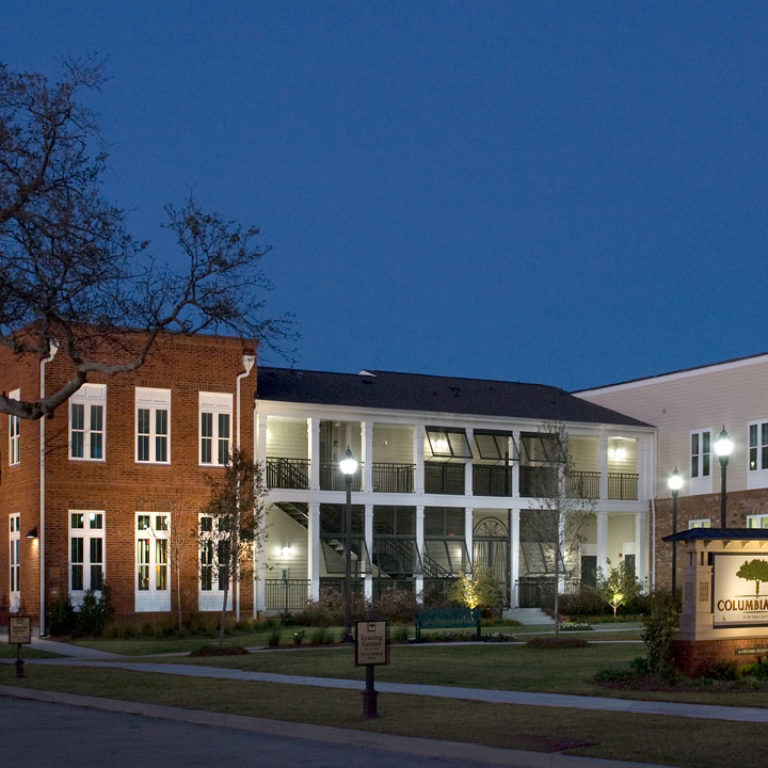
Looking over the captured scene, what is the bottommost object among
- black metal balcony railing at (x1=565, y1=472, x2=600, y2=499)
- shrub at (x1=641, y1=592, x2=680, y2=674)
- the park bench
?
the park bench

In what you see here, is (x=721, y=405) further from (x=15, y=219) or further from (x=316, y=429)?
(x=15, y=219)

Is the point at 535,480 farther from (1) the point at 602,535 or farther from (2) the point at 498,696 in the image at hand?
(2) the point at 498,696

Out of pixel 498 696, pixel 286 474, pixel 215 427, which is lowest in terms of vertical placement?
pixel 498 696

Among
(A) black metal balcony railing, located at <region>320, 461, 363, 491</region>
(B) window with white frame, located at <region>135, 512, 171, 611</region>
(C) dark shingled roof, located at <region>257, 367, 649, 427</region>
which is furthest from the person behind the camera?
(A) black metal balcony railing, located at <region>320, 461, 363, 491</region>

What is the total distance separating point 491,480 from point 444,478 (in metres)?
2.07

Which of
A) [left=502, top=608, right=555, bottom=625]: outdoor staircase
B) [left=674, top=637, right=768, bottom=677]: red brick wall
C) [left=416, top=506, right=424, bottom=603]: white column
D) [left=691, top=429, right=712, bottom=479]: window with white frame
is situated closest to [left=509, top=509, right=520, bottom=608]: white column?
[left=502, top=608, right=555, bottom=625]: outdoor staircase

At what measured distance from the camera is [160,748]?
13461mm

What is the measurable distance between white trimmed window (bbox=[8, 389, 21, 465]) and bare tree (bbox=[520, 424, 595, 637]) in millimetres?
15858

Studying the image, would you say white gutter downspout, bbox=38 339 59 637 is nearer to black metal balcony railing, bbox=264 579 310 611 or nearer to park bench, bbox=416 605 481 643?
black metal balcony railing, bbox=264 579 310 611

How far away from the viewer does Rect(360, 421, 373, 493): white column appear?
43.9m

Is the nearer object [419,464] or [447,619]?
[447,619]

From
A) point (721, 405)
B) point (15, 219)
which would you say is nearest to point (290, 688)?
point (15, 219)

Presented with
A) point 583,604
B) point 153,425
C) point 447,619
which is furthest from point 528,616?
point 153,425

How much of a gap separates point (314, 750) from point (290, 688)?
618 cm
